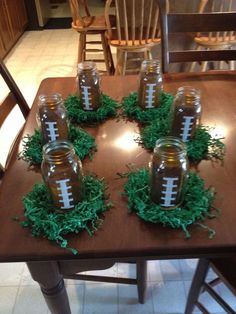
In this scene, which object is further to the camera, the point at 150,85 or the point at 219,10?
the point at 219,10

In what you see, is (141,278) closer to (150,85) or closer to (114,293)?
(114,293)

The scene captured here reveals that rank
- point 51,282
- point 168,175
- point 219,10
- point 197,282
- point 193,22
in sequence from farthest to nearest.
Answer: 1. point 219,10
2. point 193,22
3. point 197,282
4. point 51,282
5. point 168,175

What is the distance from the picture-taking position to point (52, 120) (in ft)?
2.79

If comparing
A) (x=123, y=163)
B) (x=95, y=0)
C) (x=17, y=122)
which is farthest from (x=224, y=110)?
(x=95, y=0)

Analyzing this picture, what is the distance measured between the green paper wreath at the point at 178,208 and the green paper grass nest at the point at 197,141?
110 mm

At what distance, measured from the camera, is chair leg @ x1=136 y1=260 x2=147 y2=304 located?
1175 mm

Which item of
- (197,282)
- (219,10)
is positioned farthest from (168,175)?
(219,10)

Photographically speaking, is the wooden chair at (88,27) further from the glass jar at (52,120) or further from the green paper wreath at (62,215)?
the green paper wreath at (62,215)

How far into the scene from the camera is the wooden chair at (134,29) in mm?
2221

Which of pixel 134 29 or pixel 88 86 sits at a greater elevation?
pixel 88 86

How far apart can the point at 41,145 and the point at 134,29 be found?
5.40 ft

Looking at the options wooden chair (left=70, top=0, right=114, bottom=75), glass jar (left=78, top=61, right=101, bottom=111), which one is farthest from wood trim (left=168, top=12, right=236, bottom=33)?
wooden chair (left=70, top=0, right=114, bottom=75)

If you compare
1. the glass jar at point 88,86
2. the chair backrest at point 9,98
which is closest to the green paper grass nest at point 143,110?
the glass jar at point 88,86

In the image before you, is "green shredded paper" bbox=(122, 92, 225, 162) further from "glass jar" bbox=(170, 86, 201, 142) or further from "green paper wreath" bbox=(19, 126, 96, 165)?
"green paper wreath" bbox=(19, 126, 96, 165)
